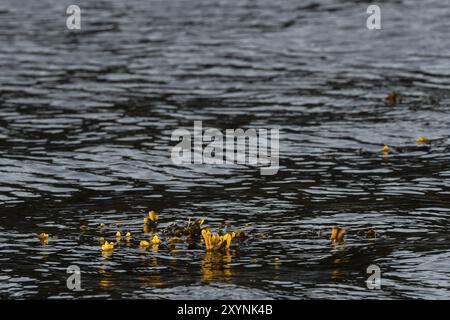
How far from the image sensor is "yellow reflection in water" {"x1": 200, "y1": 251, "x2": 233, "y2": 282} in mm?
6746

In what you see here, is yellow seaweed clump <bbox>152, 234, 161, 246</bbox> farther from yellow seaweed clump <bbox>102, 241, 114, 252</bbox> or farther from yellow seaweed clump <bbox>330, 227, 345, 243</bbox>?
yellow seaweed clump <bbox>330, 227, 345, 243</bbox>

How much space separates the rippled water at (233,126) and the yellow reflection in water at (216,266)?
0.07 ft

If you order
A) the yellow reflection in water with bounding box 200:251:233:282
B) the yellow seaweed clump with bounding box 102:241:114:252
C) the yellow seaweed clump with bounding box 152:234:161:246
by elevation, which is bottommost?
the yellow reflection in water with bounding box 200:251:233:282

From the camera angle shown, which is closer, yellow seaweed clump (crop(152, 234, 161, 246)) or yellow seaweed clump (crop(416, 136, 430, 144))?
yellow seaweed clump (crop(152, 234, 161, 246))

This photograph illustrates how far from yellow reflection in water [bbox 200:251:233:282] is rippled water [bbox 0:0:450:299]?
21 mm

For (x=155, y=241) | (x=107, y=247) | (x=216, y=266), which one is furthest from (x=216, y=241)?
(x=107, y=247)

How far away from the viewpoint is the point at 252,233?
305 inches

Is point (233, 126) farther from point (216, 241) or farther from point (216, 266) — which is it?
point (216, 266)

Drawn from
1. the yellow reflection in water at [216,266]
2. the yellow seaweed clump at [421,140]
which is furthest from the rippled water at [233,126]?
the yellow seaweed clump at [421,140]

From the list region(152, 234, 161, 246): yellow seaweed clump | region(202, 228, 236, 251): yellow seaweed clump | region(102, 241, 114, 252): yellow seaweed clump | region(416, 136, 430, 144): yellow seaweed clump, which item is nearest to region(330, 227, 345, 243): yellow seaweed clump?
region(202, 228, 236, 251): yellow seaweed clump

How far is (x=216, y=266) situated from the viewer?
275 inches
